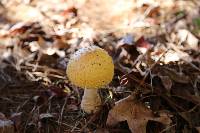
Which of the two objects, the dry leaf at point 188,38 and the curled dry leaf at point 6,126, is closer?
the curled dry leaf at point 6,126

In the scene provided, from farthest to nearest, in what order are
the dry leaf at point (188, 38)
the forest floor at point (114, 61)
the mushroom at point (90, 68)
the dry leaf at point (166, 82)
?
the dry leaf at point (188, 38)
the dry leaf at point (166, 82)
the forest floor at point (114, 61)
the mushroom at point (90, 68)

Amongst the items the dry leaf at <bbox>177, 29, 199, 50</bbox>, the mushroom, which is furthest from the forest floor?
the mushroom

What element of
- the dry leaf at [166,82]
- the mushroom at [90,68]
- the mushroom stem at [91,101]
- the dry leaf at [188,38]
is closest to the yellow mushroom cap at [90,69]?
the mushroom at [90,68]

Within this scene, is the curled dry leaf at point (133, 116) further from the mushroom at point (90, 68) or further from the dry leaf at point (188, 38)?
the dry leaf at point (188, 38)

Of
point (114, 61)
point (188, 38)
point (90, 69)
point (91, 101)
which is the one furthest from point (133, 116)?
point (188, 38)

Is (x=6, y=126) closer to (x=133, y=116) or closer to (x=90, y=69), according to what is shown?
(x=90, y=69)

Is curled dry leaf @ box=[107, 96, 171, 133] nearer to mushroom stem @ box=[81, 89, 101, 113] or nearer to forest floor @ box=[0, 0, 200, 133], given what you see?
forest floor @ box=[0, 0, 200, 133]
